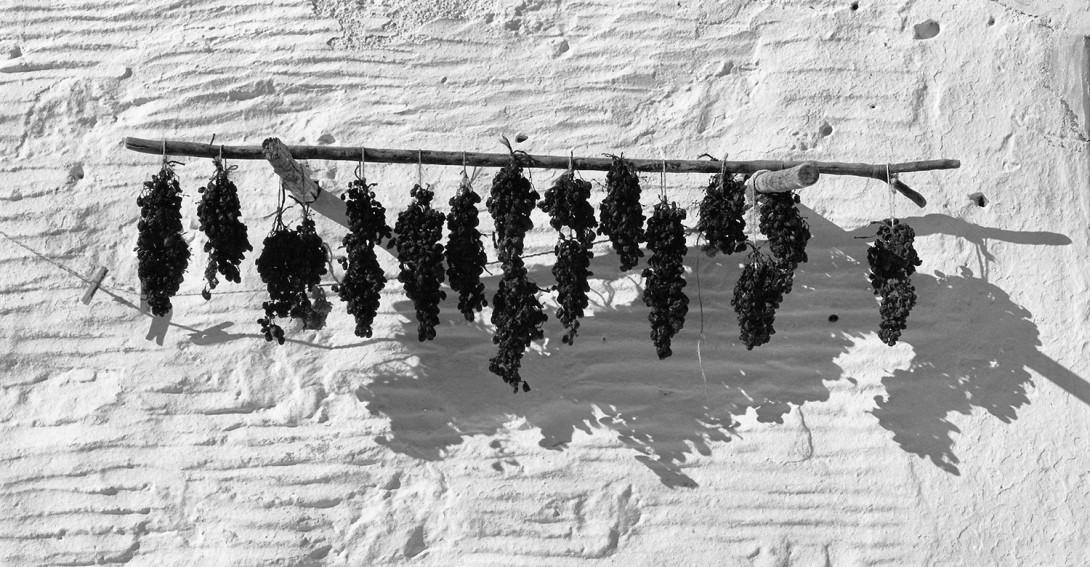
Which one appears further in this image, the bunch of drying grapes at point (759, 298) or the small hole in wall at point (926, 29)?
the small hole in wall at point (926, 29)

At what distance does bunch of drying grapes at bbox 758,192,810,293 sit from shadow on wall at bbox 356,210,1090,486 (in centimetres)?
36

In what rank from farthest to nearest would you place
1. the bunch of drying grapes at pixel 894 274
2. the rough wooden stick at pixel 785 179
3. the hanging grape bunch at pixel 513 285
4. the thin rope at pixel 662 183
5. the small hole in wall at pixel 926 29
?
the small hole in wall at pixel 926 29 < the thin rope at pixel 662 183 < the bunch of drying grapes at pixel 894 274 < the hanging grape bunch at pixel 513 285 < the rough wooden stick at pixel 785 179

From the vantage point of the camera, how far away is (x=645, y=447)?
4.12 m

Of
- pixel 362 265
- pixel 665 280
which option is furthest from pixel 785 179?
pixel 362 265

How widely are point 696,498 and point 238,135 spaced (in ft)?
6.78

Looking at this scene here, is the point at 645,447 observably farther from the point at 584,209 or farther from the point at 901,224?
the point at 901,224

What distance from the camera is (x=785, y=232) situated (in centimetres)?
389

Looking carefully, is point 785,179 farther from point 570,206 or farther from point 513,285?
point 513,285

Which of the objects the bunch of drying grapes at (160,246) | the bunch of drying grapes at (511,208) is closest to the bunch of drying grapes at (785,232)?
the bunch of drying grapes at (511,208)

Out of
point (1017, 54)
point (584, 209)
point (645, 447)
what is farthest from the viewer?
point (1017, 54)

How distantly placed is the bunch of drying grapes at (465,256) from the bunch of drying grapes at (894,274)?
129 cm

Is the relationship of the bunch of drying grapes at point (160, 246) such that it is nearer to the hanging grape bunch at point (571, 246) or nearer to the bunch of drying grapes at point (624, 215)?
the hanging grape bunch at point (571, 246)

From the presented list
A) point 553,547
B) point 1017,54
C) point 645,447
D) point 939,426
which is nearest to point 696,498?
point 645,447

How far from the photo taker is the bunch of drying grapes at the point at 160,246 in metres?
3.82
